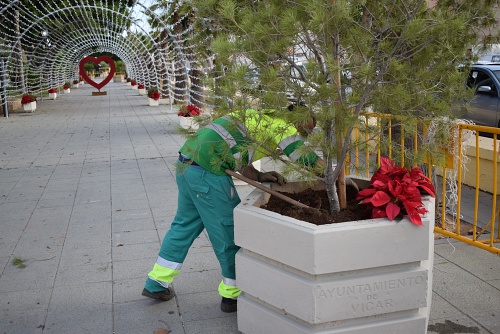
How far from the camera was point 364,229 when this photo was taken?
293 cm

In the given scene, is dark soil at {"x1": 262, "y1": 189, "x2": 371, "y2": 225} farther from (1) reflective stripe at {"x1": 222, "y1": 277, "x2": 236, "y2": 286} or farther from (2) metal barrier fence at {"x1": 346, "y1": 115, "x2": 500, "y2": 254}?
(1) reflective stripe at {"x1": 222, "y1": 277, "x2": 236, "y2": 286}

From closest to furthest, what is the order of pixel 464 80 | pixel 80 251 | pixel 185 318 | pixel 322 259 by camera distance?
pixel 322 259
pixel 464 80
pixel 185 318
pixel 80 251

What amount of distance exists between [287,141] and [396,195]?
0.70 m

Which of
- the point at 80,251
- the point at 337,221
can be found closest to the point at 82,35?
the point at 80,251

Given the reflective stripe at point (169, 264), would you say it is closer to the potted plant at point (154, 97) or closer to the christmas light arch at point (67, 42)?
the christmas light arch at point (67, 42)

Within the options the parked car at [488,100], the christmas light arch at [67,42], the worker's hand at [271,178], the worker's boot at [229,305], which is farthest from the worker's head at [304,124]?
the christmas light arch at [67,42]

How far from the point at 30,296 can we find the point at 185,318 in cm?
129

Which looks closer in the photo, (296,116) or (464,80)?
(296,116)

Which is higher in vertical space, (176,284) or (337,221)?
(337,221)

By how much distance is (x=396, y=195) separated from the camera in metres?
3.09

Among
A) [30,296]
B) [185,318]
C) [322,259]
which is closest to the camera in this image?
[322,259]

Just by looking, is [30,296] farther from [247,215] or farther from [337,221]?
[337,221]

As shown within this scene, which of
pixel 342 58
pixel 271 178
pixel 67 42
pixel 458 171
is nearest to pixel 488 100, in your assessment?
pixel 458 171

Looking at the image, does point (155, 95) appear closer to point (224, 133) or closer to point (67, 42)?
point (67, 42)
